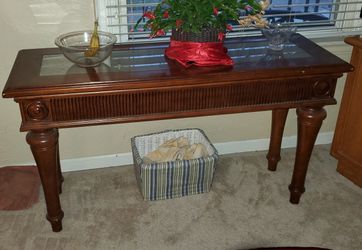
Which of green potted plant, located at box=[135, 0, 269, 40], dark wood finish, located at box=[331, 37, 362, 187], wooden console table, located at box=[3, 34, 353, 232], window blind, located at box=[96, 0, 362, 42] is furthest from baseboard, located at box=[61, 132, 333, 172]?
green potted plant, located at box=[135, 0, 269, 40]

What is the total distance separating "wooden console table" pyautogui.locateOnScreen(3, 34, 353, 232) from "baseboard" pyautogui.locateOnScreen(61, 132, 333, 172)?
496 mm

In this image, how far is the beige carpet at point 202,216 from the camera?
1831 millimetres

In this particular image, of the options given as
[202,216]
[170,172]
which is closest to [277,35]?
[170,172]

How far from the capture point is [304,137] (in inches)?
73.2

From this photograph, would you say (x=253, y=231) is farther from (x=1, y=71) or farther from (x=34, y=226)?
(x=1, y=71)

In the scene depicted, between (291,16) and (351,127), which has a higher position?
(291,16)

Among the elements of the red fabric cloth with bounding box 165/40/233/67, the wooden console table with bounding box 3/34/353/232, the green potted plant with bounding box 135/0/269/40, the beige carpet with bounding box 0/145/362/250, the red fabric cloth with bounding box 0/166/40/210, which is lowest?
the beige carpet with bounding box 0/145/362/250

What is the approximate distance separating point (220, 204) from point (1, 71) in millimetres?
1217

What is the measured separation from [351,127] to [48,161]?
1502 millimetres

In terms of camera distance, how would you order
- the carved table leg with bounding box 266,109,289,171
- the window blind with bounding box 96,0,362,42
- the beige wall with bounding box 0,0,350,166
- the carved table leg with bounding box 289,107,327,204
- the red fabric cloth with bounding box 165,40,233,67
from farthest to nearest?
the carved table leg with bounding box 266,109,289,171 < the window blind with bounding box 96,0,362,42 < the beige wall with bounding box 0,0,350,166 < the carved table leg with bounding box 289,107,327,204 < the red fabric cloth with bounding box 165,40,233,67

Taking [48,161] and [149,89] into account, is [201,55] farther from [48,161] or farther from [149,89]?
[48,161]

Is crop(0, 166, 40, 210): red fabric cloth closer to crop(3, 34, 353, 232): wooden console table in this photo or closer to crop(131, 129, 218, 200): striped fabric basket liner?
crop(3, 34, 353, 232): wooden console table

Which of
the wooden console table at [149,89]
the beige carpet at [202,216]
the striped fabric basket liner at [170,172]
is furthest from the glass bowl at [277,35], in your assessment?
the beige carpet at [202,216]

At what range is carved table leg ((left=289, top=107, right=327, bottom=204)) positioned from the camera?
181 cm
